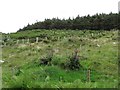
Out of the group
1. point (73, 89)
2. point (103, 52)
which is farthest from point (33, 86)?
point (103, 52)

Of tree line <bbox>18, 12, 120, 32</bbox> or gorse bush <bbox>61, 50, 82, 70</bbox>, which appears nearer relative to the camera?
gorse bush <bbox>61, 50, 82, 70</bbox>

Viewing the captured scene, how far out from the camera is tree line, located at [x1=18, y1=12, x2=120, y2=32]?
82387mm

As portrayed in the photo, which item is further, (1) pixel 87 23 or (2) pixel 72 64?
(1) pixel 87 23

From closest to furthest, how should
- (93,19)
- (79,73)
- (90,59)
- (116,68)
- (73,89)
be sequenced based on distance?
(73,89)
(79,73)
(116,68)
(90,59)
(93,19)

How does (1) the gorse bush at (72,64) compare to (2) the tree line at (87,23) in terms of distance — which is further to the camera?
(2) the tree line at (87,23)

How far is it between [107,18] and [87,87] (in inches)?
2967

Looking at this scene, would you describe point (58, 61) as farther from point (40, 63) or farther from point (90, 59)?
point (90, 59)

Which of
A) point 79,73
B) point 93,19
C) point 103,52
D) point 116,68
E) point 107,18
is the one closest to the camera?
point 79,73

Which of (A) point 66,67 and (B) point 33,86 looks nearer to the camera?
(B) point 33,86

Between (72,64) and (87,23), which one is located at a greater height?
(72,64)

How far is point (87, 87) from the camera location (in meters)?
10.4

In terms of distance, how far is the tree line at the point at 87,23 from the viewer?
82.4 metres

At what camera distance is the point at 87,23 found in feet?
299

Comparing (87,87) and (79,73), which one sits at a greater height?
(87,87)
